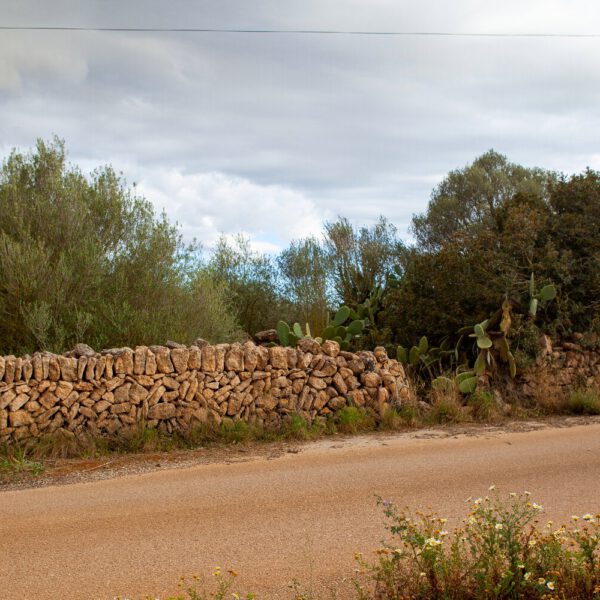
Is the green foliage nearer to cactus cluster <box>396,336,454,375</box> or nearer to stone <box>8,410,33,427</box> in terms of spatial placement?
stone <box>8,410,33,427</box>

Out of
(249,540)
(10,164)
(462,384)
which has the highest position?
(10,164)

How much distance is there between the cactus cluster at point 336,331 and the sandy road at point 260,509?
147 inches

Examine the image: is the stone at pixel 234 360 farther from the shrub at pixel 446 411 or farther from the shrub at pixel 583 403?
the shrub at pixel 583 403

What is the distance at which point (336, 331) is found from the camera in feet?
48.6

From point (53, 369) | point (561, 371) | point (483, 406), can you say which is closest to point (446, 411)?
point (483, 406)

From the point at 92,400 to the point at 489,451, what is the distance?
564cm

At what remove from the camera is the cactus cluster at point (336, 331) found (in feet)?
44.6

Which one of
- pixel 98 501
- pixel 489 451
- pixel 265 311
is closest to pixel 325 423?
pixel 489 451

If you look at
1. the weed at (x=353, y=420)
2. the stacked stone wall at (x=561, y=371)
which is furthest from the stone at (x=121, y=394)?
the stacked stone wall at (x=561, y=371)

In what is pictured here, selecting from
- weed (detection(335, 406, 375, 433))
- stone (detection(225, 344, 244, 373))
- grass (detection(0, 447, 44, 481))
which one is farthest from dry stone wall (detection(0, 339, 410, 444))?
grass (detection(0, 447, 44, 481))

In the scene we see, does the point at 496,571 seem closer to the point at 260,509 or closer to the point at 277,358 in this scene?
the point at 260,509

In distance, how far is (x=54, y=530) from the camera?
6.36 m

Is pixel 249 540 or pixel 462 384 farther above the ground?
pixel 462 384

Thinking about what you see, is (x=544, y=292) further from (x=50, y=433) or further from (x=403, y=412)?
(x=50, y=433)
